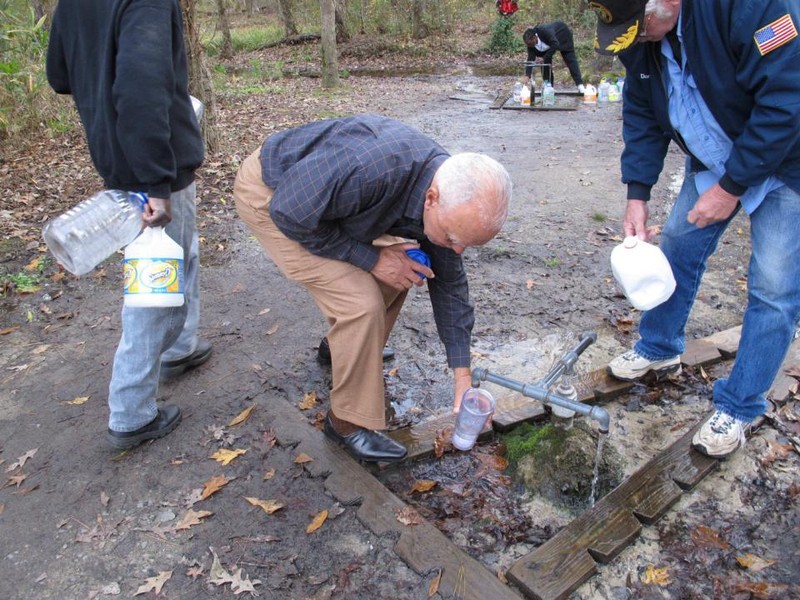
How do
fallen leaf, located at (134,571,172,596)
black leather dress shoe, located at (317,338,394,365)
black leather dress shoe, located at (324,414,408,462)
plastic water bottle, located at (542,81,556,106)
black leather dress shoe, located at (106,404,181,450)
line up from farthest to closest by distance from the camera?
plastic water bottle, located at (542,81,556,106), black leather dress shoe, located at (317,338,394,365), black leather dress shoe, located at (106,404,181,450), black leather dress shoe, located at (324,414,408,462), fallen leaf, located at (134,571,172,596)

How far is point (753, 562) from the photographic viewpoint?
2.32 m

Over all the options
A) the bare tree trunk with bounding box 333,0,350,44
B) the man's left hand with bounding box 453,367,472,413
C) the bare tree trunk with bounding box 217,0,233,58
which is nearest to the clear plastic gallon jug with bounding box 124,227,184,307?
the man's left hand with bounding box 453,367,472,413

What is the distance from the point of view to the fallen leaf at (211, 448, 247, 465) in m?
2.88

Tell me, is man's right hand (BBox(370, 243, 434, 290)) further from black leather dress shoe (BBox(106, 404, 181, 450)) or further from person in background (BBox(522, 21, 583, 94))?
person in background (BBox(522, 21, 583, 94))

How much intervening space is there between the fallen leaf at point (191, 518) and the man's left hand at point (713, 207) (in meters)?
2.48

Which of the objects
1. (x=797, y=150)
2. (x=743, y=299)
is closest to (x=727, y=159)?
(x=797, y=150)

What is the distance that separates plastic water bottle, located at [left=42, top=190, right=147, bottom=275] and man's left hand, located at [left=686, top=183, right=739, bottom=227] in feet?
7.91

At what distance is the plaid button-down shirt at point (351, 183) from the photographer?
2232mm

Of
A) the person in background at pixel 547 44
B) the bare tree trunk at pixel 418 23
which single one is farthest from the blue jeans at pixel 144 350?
the bare tree trunk at pixel 418 23

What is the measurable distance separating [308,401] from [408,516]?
1.07 metres

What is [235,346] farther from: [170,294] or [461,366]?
[461,366]

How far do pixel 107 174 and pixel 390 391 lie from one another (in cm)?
184

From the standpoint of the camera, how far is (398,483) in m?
2.77

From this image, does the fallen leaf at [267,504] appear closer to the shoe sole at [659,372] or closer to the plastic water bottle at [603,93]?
the shoe sole at [659,372]
